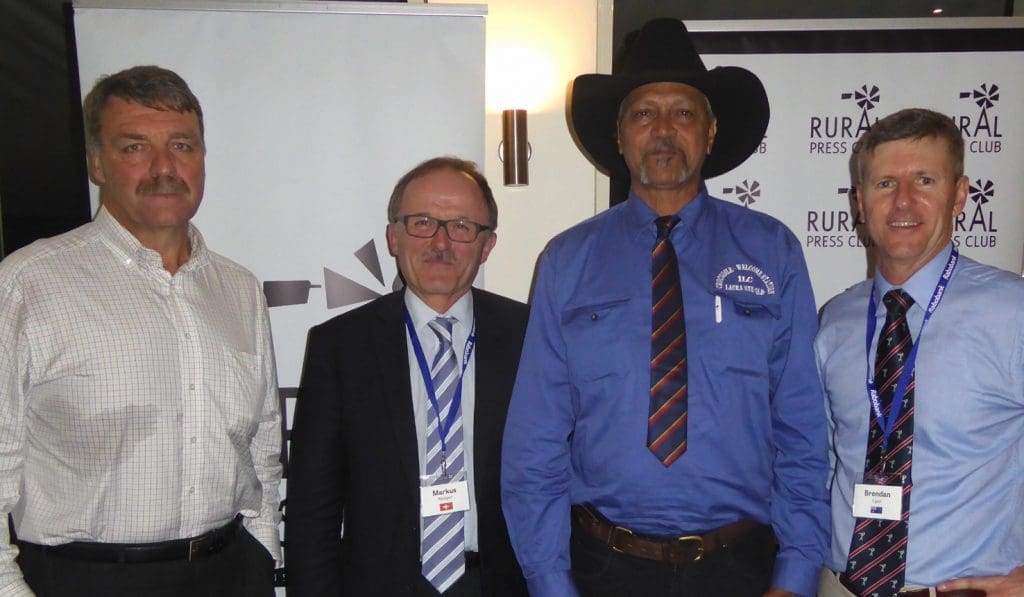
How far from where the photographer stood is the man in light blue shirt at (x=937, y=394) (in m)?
1.77

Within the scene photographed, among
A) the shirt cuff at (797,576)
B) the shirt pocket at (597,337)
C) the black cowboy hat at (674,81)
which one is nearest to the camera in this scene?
the shirt cuff at (797,576)

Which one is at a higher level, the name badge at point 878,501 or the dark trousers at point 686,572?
the name badge at point 878,501

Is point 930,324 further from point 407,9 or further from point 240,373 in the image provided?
point 407,9

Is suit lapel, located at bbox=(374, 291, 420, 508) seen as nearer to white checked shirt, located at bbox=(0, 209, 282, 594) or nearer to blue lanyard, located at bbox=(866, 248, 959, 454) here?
white checked shirt, located at bbox=(0, 209, 282, 594)

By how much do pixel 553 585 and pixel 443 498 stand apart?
0.36 meters

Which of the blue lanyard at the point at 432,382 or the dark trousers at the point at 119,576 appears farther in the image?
the blue lanyard at the point at 432,382

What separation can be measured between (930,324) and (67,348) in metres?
2.15

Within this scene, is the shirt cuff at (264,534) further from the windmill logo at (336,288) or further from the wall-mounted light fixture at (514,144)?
the wall-mounted light fixture at (514,144)

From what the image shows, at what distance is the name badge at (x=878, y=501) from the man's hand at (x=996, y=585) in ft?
0.66

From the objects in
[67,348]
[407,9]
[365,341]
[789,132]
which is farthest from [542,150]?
[67,348]

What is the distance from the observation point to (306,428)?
196 cm

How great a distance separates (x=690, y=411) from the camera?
1886 mm

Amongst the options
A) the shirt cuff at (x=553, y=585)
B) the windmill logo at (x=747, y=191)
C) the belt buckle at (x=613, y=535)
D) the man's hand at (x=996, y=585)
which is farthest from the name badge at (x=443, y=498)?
the windmill logo at (x=747, y=191)

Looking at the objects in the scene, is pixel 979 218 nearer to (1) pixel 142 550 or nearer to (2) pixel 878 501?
(2) pixel 878 501
